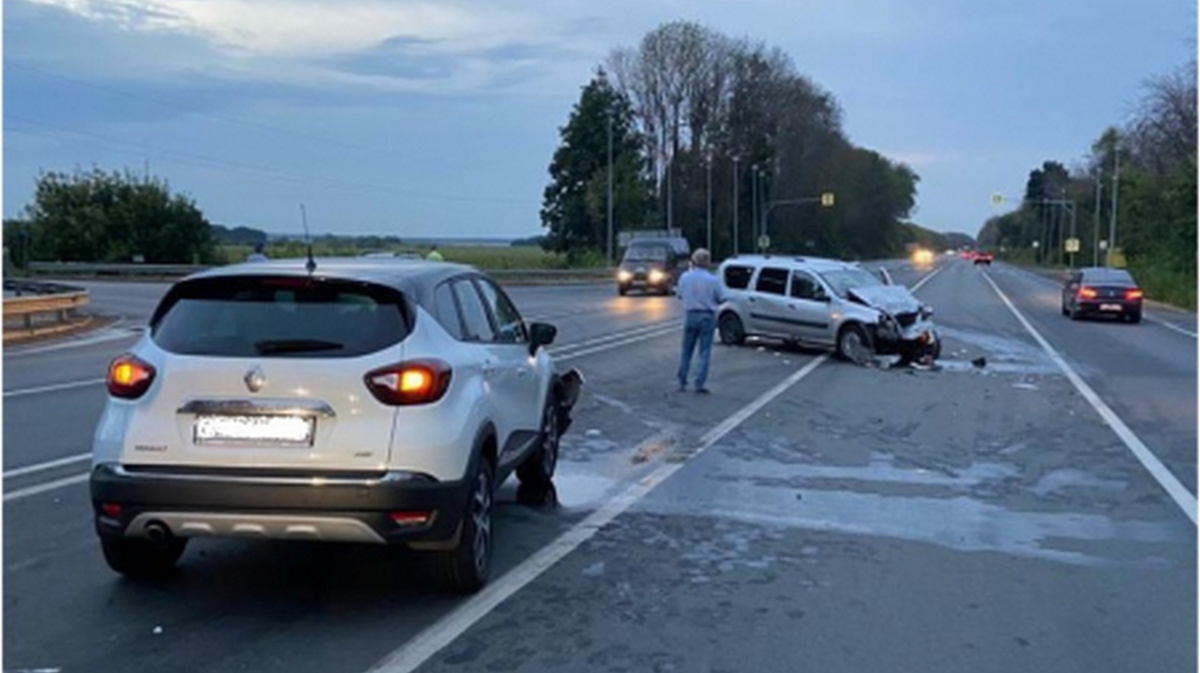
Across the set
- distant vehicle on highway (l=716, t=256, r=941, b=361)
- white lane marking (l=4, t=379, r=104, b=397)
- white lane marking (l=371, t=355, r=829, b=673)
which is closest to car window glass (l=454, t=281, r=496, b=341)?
white lane marking (l=371, t=355, r=829, b=673)

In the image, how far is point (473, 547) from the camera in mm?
6562

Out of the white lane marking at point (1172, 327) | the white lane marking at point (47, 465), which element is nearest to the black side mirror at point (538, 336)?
the white lane marking at point (47, 465)

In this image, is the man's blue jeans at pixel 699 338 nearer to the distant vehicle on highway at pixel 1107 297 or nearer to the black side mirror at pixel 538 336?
the black side mirror at pixel 538 336

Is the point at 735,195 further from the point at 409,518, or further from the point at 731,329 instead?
the point at 409,518

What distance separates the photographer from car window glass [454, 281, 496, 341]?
7160mm

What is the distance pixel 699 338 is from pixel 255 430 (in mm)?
10644

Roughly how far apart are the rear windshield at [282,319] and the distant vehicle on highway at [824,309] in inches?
615

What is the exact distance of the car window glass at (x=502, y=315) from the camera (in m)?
7.93

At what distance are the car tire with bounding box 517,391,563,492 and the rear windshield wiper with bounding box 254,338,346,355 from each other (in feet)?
8.52

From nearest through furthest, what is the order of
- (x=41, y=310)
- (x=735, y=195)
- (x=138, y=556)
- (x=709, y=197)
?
1. (x=138, y=556)
2. (x=41, y=310)
3. (x=709, y=197)
4. (x=735, y=195)

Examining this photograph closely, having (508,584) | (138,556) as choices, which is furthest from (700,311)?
(138,556)

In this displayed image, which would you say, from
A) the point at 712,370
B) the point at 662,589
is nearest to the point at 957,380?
the point at 712,370

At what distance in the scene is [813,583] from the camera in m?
6.95

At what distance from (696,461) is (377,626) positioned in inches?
205
